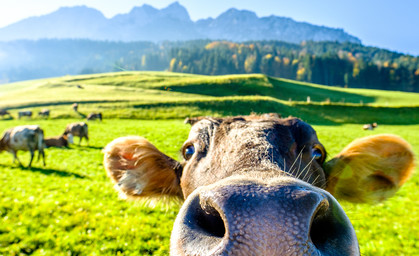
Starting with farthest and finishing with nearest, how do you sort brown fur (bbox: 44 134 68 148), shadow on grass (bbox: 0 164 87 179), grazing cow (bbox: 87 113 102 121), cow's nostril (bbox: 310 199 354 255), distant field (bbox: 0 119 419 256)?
grazing cow (bbox: 87 113 102 121), brown fur (bbox: 44 134 68 148), shadow on grass (bbox: 0 164 87 179), distant field (bbox: 0 119 419 256), cow's nostril (bbox: 310 199 354 255)

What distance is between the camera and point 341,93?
233 ft

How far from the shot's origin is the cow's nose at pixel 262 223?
4.49ft

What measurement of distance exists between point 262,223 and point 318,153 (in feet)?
6.75

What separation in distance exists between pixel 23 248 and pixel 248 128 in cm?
531

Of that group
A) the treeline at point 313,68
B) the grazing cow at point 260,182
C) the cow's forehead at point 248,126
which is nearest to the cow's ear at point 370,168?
the grazing cow at point 260,182

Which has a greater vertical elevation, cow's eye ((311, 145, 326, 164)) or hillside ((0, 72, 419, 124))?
cow's eye ((311, 145, 326, 164))

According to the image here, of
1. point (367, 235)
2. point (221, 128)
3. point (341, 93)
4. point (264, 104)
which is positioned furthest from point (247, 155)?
point (341, 93)

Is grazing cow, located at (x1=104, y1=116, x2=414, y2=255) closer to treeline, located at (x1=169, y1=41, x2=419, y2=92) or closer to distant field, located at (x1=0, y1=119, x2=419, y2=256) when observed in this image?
distant field, located at (x1=0, y1=119, x2=419, y2=256)

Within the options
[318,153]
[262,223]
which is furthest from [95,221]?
[262,223]

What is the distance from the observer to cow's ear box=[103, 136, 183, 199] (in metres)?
3.61

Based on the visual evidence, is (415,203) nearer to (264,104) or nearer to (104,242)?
(104,242)

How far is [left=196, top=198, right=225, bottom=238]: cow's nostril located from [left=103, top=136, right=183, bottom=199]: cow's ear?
6.39ft

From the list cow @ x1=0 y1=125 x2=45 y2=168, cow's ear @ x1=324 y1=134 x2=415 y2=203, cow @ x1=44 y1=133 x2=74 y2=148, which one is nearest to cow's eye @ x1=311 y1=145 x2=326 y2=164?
cow's ear @ x1=324 y1=134 x2=415 y2=203

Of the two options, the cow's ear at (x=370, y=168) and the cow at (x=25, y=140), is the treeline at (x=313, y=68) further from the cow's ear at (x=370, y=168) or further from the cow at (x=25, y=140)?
the cow's ear at (x=370, y=168)
